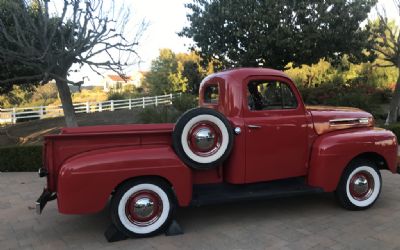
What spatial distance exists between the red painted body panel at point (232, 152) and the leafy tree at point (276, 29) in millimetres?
8618

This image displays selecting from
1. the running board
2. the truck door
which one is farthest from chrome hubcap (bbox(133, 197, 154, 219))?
the truck door

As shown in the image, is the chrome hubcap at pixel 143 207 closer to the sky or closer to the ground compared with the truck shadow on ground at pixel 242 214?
closer to the sky

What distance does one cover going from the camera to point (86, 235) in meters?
4.70

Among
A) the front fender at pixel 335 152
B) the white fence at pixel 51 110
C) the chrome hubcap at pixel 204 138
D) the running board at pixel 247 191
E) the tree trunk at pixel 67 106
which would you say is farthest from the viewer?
the white fence at pixel 51 110

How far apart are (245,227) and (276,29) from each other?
33.0ft

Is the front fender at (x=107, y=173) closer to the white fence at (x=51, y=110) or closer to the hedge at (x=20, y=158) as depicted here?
the hedge at (x=20, y=158)

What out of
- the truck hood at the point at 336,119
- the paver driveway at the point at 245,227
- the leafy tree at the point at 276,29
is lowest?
the paver driveway at the point at 245,227

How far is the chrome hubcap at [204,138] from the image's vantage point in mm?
4645

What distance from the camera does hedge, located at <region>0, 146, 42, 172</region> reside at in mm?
Answer: 8976

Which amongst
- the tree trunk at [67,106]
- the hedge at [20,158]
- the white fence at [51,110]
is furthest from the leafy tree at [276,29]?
the hedge at [20,158]

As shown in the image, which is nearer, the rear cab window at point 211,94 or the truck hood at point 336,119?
the truck hood at point 336,119

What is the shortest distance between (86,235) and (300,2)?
11.9 metres

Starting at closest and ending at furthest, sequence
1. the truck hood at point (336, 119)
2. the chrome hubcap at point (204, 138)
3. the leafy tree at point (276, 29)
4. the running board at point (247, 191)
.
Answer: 1. the chrome hubcap at point (204, 138)
2. the running board at point (247, 191)
3. the truck hood at point (336, 119)
4. the leafy tree at point (276, 29)

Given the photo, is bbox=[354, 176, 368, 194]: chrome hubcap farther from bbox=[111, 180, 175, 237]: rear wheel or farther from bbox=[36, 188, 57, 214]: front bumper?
bbox=[36, 188, 57, 214]: front bumper
